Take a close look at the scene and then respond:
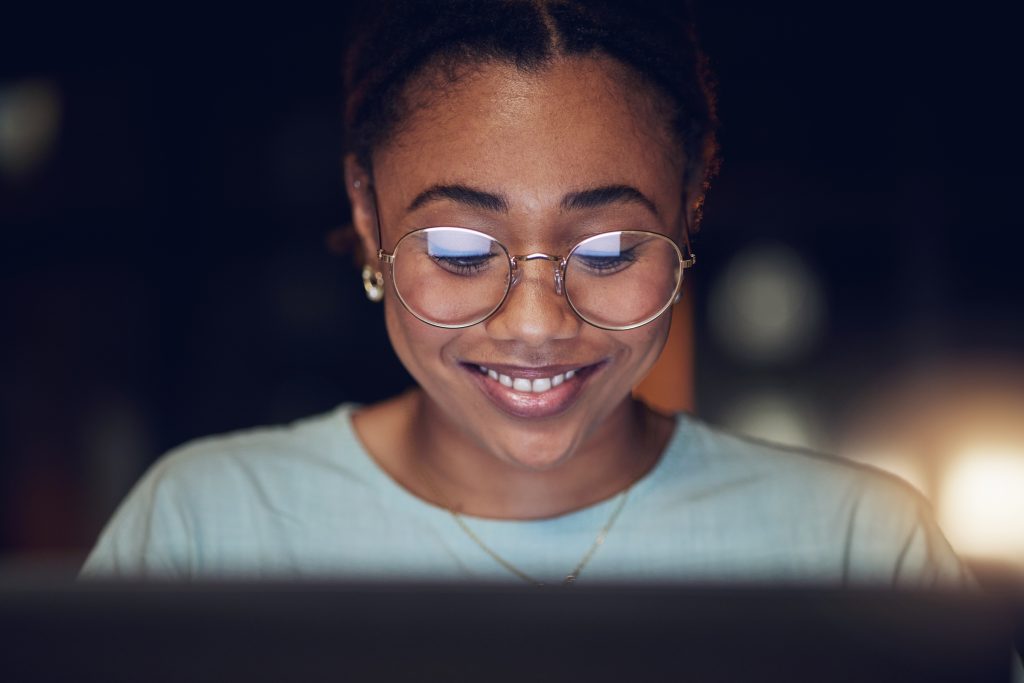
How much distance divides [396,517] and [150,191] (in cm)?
259

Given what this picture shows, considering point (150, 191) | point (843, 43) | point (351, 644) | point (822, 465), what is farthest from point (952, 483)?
point (351, 644)

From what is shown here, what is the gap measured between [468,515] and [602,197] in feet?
1.46

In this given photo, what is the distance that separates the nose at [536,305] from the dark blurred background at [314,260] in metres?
2.20

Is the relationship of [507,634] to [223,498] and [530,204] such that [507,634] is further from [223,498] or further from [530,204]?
[223,498]

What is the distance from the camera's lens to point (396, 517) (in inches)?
48.4

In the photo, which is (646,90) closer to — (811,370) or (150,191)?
(811,370)

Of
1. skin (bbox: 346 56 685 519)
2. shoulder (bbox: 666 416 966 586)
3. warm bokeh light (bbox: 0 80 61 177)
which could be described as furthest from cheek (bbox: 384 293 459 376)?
warm bokeh light (bbox: 0 80 61 177)

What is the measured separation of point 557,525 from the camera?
119 cm

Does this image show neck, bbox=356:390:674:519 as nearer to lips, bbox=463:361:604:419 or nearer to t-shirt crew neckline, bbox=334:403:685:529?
t-shirt crew neckline, bbox=334:403:685:529

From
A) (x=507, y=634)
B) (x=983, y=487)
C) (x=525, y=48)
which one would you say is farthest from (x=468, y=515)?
(x=983, y=487)

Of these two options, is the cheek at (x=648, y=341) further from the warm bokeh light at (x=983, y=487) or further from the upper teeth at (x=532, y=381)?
the warm bokeh light at (x=983, y=487)

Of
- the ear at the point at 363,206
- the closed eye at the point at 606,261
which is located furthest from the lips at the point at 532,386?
the ear at the point at 363,206

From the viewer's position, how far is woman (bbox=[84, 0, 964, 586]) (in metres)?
1.02

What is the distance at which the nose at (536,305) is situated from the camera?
1.00 metres
